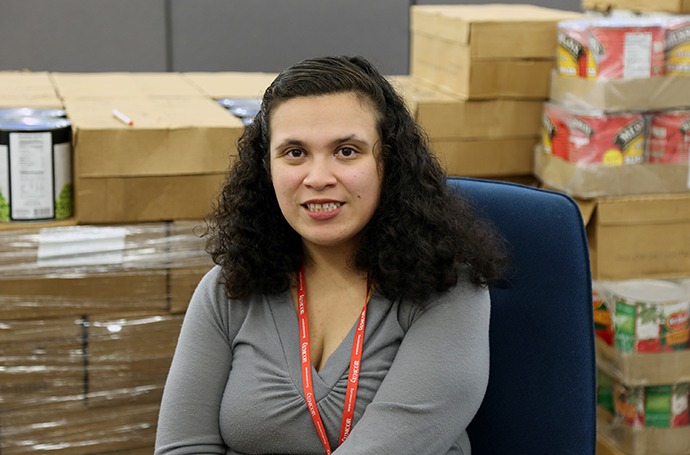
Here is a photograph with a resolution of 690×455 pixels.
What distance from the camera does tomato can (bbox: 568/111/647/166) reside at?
1781 mm

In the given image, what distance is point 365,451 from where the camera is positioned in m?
0.94

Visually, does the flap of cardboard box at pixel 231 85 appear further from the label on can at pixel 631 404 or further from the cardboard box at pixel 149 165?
the label on can at pixel 631 404

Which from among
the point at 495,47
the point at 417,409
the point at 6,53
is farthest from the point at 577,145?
the point at 6,53

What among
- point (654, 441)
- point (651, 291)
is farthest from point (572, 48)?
point (654, 441)

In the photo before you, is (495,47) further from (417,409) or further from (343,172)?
(417,409)

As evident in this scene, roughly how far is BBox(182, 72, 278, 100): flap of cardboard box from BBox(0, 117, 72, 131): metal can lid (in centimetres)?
49

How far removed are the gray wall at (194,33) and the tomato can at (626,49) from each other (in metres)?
1.19

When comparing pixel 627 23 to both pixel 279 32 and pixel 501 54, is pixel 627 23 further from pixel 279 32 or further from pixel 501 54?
pixel 279 32

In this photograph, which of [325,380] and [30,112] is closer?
[325,380]

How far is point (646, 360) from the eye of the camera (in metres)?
1.83

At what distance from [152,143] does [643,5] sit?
137cm

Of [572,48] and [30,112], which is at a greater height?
[572,48]

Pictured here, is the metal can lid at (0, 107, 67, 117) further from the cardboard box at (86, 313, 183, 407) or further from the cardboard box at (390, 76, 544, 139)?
the cardboard box at (390, 76, 544, 139)

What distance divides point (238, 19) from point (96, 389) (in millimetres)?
1953
